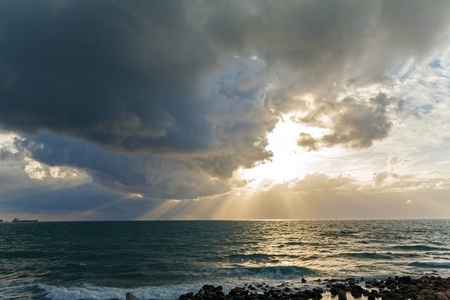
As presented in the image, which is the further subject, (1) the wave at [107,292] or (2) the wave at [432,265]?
(2) the wave at [432,265]

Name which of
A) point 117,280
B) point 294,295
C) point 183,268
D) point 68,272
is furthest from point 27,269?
point 294,295

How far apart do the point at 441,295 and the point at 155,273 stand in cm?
2723

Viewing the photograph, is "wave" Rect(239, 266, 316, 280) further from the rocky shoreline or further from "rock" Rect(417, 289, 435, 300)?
"rock" Rect(417, 289, 435, 300)

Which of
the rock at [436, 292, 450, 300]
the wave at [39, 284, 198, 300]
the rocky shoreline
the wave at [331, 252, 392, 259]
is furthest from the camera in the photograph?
the wave at [331, 252, 392, 259]

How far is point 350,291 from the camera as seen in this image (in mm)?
22453

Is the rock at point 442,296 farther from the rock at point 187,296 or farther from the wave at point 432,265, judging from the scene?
the wave at point 432,265

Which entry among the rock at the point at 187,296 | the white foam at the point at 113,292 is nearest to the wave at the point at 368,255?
the white foam at the point at 113,292

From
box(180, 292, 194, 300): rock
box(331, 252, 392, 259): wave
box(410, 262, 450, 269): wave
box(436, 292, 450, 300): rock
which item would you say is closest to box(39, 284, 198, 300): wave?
box(180, 292, 194, 300): rock

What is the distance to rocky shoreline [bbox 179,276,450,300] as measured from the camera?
20875mm

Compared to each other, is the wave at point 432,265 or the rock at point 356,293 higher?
the rock at point 356,293

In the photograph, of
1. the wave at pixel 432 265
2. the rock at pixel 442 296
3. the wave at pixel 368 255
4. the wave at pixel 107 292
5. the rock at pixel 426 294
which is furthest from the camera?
the wave at pixel 368 255

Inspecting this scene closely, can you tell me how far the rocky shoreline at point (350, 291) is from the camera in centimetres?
2088

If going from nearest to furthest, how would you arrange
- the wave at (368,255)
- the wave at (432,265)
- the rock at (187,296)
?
1. the rock at (187,296)
2. the wave at (432,265)
3. the wave at (368,255)

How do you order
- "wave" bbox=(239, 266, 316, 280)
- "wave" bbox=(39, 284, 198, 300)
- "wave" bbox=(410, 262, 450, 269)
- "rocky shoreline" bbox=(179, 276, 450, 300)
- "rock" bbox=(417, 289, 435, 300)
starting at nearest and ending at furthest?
"rock" bbox=(417, 289, 435, 300), "rocky shoreline" bbox=(179, 276, 450, 300), "wave" bbox=(39, 284, 198, 300), "wave" bbox=(239, 266, 316, 280), "wave" bbox=(410, 262, 450, 269)
